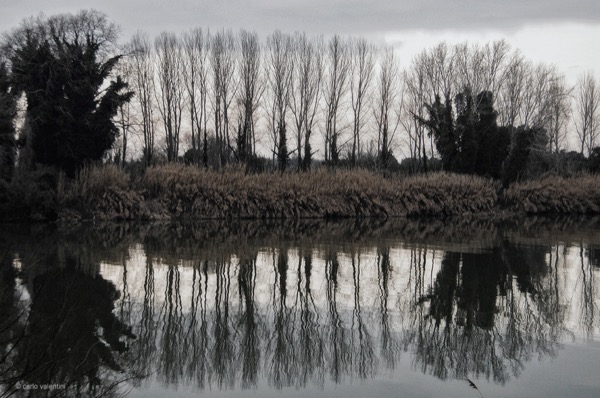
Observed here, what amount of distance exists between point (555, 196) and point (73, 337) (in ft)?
119

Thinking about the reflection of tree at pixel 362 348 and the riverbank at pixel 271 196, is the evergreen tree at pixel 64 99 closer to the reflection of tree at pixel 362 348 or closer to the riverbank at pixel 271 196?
the riverbank at pixel 271 196

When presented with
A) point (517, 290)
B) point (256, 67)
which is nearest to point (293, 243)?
point (517, 290)

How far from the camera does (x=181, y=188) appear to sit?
2819cm

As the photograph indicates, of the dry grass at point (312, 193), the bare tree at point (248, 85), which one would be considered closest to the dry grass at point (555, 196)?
the dry grass at point (312, 193)

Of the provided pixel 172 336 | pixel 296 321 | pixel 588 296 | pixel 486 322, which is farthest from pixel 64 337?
pixel 588 296

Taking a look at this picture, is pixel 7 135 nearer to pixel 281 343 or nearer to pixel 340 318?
pixel 340 318

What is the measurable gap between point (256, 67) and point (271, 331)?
125ft

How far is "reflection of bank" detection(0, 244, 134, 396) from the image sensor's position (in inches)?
186

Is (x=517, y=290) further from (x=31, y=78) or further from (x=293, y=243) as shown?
(x=31, y=78)

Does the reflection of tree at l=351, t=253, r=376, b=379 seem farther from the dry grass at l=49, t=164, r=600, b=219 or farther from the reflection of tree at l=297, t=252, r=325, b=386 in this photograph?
the dry grass at l=49, t=164, r=600, b=219

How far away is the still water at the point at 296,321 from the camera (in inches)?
245

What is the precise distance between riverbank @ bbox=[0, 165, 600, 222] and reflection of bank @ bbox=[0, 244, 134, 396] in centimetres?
1386

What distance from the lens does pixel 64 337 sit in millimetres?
7184

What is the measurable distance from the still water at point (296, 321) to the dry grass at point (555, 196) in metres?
21.1
